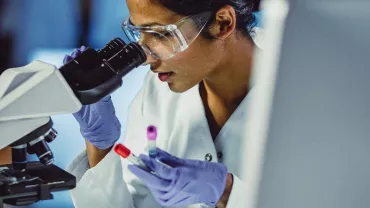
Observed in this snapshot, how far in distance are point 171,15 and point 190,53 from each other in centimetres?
13

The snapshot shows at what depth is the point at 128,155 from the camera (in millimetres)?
1091

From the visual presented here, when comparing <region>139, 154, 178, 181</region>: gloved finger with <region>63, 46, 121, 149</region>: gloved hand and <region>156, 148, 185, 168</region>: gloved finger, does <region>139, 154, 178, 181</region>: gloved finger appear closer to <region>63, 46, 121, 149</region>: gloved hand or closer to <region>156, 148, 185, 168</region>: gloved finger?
<region>156, 148, 185, 168</region>: gloved finger

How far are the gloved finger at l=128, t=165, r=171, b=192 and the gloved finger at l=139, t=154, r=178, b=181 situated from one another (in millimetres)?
16

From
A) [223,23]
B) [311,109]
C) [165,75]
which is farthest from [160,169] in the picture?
[311,109]

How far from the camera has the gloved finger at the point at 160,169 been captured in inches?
45.5

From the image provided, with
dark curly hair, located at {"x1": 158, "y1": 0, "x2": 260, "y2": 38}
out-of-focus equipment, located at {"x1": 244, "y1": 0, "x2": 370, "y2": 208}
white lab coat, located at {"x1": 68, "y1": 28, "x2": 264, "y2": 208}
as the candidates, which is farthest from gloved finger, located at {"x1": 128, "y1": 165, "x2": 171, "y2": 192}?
out-of-focus equipment, located at {"x1": 244, "y1": 0, "x2": 370, "y2": 208}

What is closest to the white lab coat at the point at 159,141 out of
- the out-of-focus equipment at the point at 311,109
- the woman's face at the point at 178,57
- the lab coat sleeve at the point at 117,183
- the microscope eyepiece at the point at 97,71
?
the lab coat sleeve at the point at 117,183

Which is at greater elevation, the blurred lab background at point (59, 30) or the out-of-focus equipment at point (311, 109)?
the out-of-focus equipment at point (311, 109)

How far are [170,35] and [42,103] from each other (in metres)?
0.50

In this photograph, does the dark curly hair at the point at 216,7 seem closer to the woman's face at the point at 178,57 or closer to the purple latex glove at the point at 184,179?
the woman's face at the point at 178,57

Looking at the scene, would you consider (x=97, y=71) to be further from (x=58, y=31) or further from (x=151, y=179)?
(x=58, y=31)

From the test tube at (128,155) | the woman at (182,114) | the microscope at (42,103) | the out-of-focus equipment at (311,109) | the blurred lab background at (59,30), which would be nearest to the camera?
the out-of-focus equipment at (311,109)

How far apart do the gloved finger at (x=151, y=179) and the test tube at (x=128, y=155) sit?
0.01 m

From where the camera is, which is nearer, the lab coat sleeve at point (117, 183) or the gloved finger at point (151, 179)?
the gloved finger at point (151, 179)
